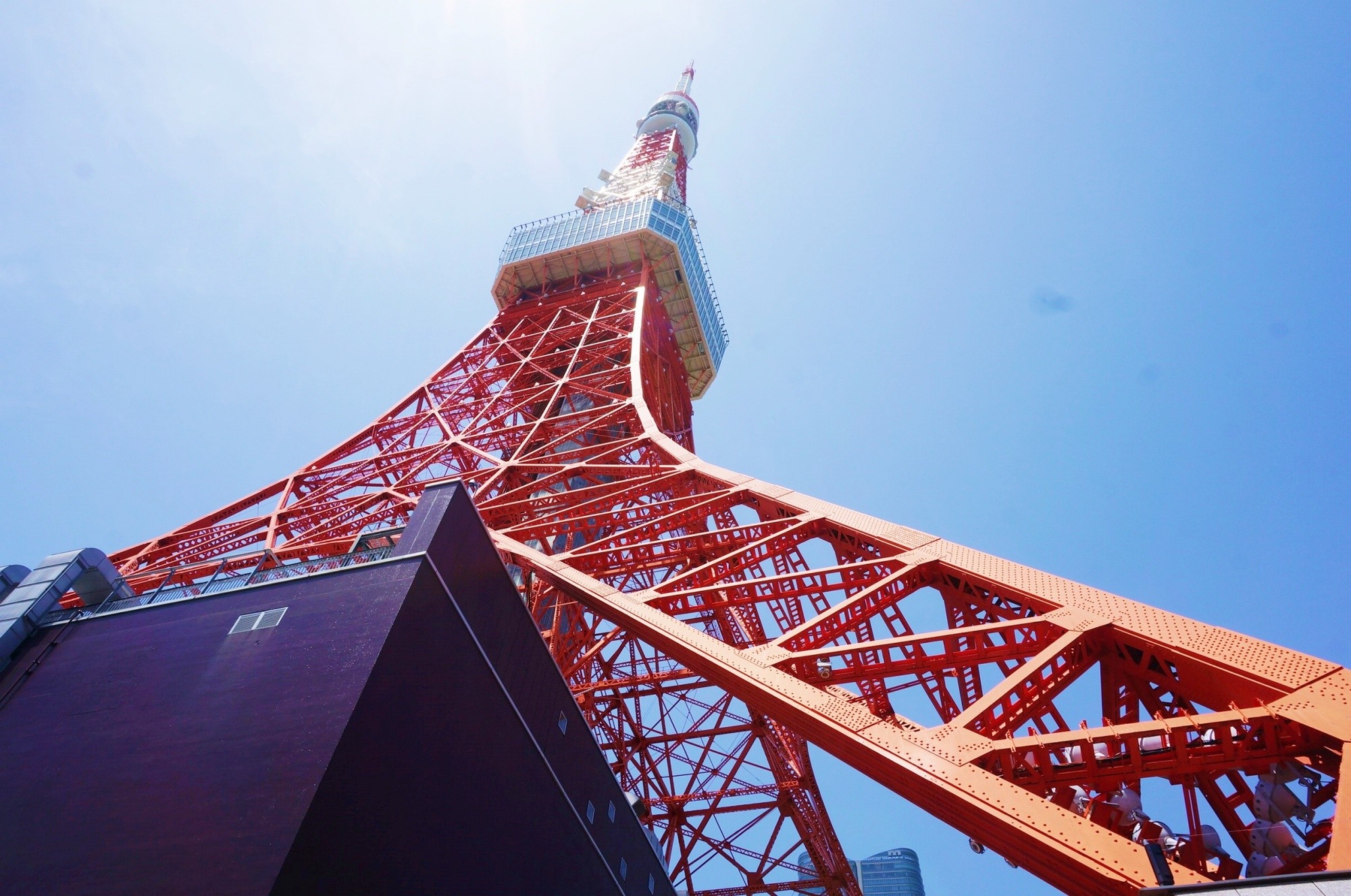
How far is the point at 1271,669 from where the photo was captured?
5504mm

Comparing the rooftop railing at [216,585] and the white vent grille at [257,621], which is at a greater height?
the rooftop railing at [216,585]

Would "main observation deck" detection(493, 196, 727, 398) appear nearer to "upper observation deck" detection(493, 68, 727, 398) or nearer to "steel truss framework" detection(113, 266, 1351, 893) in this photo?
"upper observation deck" detection(493, 68, 727, 398)

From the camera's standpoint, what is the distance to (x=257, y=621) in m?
8.58

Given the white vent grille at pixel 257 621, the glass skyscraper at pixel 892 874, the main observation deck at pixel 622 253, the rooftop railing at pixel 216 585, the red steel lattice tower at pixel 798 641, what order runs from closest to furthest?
the red steel lattice tower at pixel 798 641, the white vent grille at pixel 257 621, the rooftop railing at pixel 216 585, the main observation deck at pixel 622 253, the glass skyscraper at pixel 892 874

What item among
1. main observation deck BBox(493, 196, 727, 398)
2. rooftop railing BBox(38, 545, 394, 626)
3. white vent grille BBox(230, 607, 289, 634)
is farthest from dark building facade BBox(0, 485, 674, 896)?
main observation deck BBox(493, 196, 727, 398)

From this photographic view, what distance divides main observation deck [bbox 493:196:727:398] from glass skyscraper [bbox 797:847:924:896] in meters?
51.4

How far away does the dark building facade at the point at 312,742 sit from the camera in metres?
6.37

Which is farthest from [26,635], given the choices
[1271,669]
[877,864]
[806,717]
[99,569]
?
[877,864]

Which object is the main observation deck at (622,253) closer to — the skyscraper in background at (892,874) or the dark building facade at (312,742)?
the dark building facade at (312,742)

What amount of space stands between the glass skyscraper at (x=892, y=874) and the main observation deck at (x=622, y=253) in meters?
51.4

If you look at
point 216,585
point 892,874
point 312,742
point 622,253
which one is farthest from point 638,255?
point 892,874

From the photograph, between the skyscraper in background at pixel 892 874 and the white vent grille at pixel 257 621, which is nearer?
the white vent grille at pixel 257 621

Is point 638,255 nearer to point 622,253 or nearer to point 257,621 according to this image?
point 622,253

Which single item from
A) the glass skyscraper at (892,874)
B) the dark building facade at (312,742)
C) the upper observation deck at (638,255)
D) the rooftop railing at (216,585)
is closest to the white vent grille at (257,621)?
the dark building facade at (312,742)
